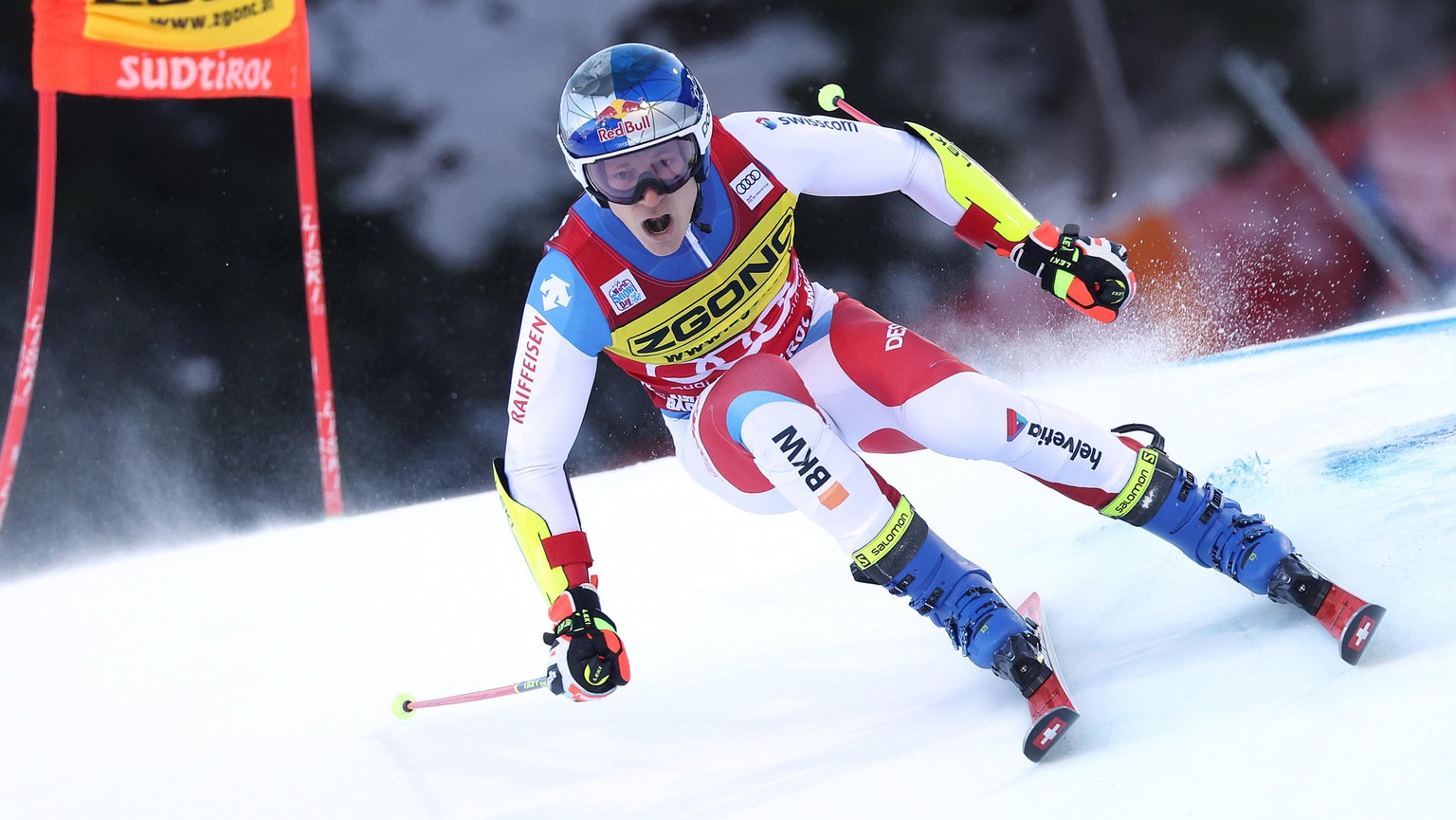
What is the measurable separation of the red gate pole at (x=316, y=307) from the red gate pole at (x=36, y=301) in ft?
3.15

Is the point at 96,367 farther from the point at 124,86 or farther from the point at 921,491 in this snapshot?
the point at 921,491

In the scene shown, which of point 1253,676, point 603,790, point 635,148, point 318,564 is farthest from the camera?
point 318,564

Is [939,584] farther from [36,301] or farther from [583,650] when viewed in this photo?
[36,301]

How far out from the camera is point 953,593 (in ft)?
7.02

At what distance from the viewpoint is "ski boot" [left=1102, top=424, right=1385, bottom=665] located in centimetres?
207

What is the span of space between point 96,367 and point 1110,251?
13.9 ft

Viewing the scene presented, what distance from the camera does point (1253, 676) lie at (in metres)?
1.90

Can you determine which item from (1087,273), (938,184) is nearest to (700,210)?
(938,184)

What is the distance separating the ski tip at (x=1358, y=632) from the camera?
1.84 metres

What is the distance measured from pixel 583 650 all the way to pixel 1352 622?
1337 millimetres

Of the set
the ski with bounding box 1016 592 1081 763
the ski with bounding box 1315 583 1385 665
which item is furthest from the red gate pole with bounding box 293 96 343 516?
the ski with bounding box 1315 583 1385 665

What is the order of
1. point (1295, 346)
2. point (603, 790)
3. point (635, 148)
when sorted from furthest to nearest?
point (1295, 346) → point (603, 790) → point (635, 148)

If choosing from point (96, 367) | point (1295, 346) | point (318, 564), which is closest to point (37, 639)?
point (318, 564)

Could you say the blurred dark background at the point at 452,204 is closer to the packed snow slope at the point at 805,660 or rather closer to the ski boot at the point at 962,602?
the packed snow slope at the point at 805,660
